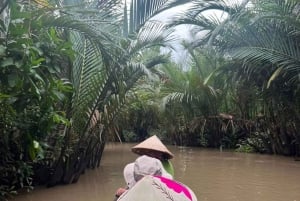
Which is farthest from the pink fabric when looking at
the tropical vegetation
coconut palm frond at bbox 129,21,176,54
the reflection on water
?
coconut palm frond at bbox 129,21,176,54

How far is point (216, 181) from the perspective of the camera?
27.0 ft

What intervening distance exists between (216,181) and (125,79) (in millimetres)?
2501

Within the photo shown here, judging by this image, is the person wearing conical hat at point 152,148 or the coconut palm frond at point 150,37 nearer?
the person wearing conical hat at point 152,148

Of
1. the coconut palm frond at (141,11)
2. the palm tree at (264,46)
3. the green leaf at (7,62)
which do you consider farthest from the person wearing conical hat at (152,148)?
the palm tree at (264,46)

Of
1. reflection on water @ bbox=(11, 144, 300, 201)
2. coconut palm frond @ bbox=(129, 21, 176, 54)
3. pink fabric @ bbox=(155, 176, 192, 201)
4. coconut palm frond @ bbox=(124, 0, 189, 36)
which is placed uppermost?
coconut palm frond @ bbox=(124, 0, 189, 36)

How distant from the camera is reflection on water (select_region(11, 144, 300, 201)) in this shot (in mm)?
6770

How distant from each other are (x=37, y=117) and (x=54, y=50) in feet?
3.28

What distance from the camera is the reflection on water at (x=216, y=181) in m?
6.77

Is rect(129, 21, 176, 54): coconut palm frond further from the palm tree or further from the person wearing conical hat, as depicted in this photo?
the person wearing conical hat

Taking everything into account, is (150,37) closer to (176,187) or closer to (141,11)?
(141,11)

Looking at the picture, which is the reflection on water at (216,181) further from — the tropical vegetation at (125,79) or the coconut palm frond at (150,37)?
the coconut palm frond at (150,37)

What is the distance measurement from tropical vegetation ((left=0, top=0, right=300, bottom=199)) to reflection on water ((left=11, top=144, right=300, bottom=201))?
35cm

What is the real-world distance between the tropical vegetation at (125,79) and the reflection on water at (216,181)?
0.35 meters

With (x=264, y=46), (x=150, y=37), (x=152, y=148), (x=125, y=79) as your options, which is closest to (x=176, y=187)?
(x=152, y=148)
